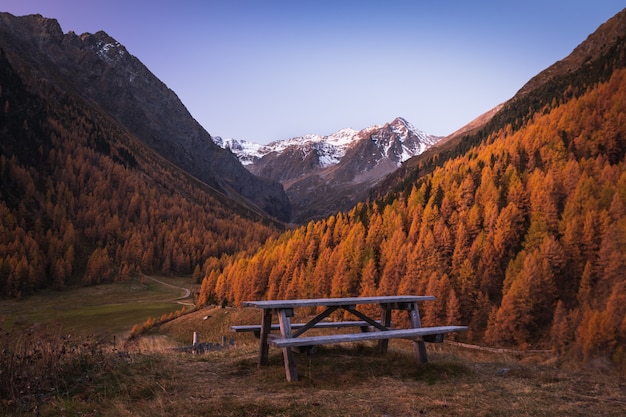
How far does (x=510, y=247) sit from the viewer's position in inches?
2450

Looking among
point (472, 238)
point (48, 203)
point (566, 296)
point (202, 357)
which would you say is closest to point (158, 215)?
point (48, 203)

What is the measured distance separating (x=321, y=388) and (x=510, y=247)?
60031 mm

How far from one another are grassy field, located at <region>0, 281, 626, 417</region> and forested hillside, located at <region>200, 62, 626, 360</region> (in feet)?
125

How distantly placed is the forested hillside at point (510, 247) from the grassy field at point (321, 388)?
38.2 meters

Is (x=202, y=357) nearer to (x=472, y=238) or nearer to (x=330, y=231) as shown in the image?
(x=472, y=238)

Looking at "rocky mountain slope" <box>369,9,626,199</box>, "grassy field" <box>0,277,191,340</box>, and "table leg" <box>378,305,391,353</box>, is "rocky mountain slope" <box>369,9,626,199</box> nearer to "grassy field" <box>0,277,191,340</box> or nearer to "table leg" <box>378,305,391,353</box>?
"grassy field" <box>0,277,191,340</box>

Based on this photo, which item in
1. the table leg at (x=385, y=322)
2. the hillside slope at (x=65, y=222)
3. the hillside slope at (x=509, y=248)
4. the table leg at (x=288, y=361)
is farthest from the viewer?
the hillside slope at (x=65, y=222)

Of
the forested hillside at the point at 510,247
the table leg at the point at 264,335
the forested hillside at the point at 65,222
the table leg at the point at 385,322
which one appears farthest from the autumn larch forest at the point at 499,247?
the table leg at the point at 264,335

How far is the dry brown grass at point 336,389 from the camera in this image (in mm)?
7688

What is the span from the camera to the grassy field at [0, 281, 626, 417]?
7.67 m

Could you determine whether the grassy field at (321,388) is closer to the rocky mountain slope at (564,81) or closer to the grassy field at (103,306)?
the grassy field at (103,306)

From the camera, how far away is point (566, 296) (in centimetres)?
5588

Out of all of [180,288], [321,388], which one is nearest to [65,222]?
[180,288]

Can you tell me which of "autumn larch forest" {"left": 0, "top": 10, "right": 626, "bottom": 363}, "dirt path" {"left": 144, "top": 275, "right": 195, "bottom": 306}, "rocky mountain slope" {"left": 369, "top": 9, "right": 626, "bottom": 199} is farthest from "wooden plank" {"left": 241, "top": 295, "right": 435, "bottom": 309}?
"rocky mountain slope" {"left": 369, "top": 9, "right": 626, "bottom": 199}
